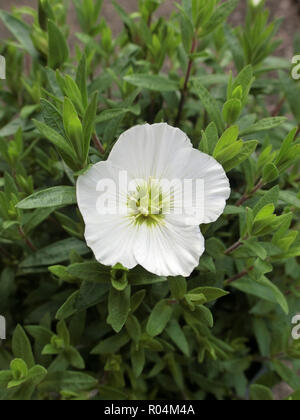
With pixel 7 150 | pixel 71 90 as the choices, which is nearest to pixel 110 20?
pixel 7 150

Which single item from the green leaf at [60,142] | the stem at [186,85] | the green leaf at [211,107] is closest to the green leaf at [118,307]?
the green leaf at [60,142]

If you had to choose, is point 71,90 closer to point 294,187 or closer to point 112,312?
point 112,312

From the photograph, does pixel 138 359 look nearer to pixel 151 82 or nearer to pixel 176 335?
pixel 176 335

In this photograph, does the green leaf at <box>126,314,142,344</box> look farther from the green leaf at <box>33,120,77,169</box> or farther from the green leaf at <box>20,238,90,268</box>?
the green leaf at <box>33,120,77,169</box>

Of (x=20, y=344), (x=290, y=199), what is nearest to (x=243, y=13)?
(x=290, y=199)

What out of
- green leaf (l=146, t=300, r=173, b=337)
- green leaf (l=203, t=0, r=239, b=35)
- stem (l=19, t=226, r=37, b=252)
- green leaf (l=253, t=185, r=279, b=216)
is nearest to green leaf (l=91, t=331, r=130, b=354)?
green leaf (l=146, t=300, r=173, b=337)
